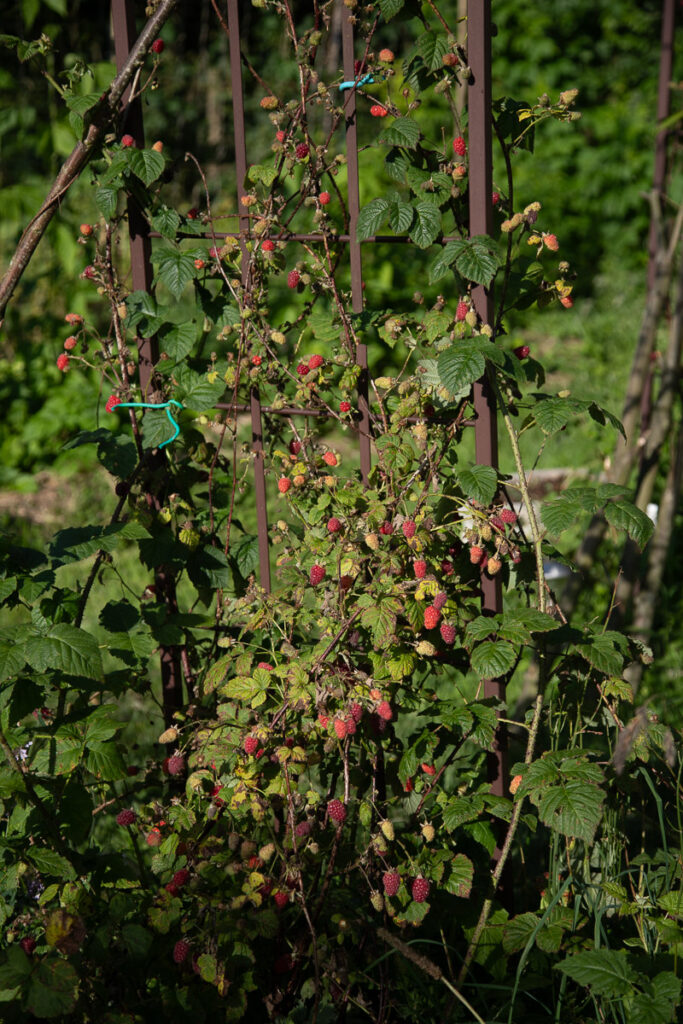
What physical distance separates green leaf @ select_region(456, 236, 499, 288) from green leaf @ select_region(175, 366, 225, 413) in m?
0.57

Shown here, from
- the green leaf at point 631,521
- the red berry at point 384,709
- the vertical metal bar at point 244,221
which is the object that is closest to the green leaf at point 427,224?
the vertical metal bar at point 244,221

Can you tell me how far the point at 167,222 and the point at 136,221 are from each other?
13 centimetres

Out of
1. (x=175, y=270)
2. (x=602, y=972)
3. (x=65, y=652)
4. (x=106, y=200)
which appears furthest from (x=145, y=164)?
(x=602, y=972)

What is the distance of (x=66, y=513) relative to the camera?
14.5 ft

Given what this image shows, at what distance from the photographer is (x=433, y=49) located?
68.1 inches

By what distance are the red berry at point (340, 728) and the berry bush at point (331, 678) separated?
0.04ft

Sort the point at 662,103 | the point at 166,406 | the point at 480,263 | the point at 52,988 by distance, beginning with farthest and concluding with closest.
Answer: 1. the point at 662,103
2. the point at 166,406
3. the point at 480,263
4. the point at 52,988

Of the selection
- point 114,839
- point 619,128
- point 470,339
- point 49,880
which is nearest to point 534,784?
point 470,339

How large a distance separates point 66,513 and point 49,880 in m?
2.86

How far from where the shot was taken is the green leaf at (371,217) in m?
1.79

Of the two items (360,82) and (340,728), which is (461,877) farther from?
(360,82)

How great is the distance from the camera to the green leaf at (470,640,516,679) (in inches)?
64.6

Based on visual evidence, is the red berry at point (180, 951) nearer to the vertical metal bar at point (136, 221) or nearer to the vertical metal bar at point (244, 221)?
the vertical metal bar at point (244, 221)

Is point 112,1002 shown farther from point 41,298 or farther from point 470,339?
point 41,298
